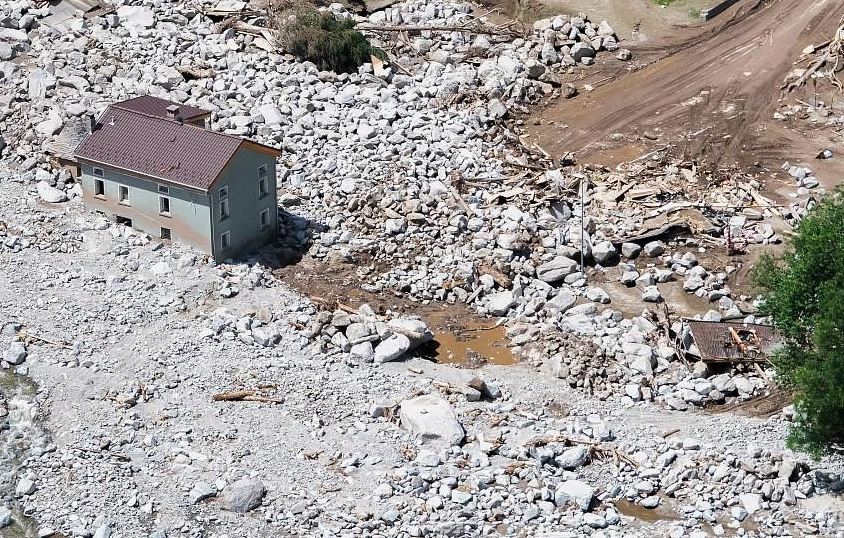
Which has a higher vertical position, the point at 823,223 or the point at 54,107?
the point at 823,223

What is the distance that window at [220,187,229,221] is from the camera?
41.7m

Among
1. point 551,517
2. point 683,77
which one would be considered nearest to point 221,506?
point 551,517

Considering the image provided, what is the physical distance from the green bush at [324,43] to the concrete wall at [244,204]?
1038 cm

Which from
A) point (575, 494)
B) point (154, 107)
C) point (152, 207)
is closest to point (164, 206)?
point (152, 207)

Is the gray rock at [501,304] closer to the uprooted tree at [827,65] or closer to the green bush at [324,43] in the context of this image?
the green bush at [324,43]

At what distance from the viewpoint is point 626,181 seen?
47.0 metres

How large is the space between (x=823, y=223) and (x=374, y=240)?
54.8 ft

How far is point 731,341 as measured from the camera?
3812 centimetres

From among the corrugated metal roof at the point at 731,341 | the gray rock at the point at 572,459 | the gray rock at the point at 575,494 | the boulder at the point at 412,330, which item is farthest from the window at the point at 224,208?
the gray rock at the point at 575,494

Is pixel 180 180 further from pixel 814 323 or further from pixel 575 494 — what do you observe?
pixel 814 323

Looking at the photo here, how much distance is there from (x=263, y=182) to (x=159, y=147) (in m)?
3.49

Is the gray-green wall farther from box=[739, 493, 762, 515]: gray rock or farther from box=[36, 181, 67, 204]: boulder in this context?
box=[739, 493, 762, 515]: gray rock

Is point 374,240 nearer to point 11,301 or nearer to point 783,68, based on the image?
point 11,301

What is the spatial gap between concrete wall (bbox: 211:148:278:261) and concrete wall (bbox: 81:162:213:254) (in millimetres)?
423
